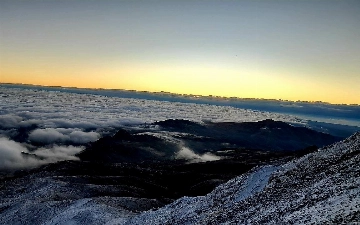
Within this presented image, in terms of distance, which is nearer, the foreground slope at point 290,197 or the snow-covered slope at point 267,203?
the foreground slope at point 290,197

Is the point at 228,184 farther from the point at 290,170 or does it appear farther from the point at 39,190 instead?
the point at 39,190

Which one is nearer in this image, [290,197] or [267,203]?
[290,197]

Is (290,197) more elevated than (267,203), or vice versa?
(290,197)

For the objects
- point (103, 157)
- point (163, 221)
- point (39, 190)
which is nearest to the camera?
point (163, 221)

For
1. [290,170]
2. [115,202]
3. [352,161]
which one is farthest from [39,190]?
[352,161]

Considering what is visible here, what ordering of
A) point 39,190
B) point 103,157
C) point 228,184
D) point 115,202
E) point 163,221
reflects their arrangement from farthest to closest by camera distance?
point 103,157 < point 39,190 < point 115,202 < point 228,184 < point 163,221

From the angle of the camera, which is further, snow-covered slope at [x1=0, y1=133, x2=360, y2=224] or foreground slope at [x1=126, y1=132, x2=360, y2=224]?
snow-covered slope at [x1=0, y1=133, x2=360, y2=224]
